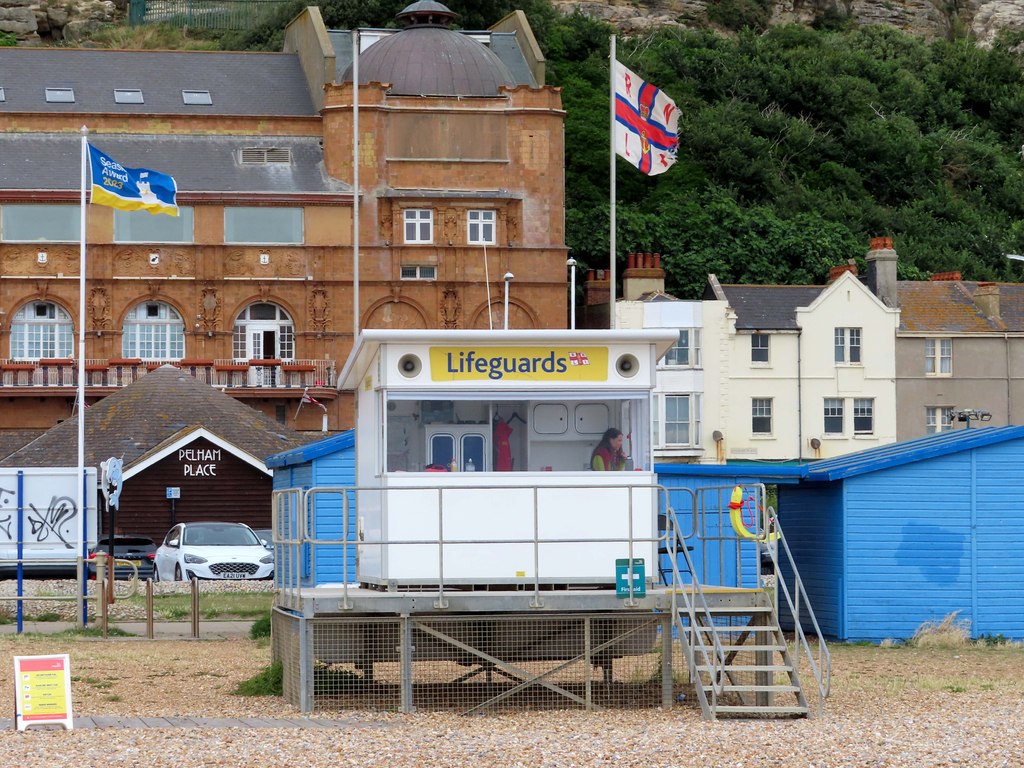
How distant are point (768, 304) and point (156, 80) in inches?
1001

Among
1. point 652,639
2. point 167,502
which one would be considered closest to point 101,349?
point 167,502

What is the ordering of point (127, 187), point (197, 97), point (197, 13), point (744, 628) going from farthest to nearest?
point (197, 13)
point (197, 97)
point (127, 187)
point (744, 628)

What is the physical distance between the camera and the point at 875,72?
95125 mm

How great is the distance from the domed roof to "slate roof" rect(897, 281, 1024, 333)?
16.8 meters

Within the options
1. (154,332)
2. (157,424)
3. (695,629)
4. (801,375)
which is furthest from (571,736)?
(154,332)

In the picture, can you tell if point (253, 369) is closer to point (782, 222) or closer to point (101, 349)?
point (101, 349)

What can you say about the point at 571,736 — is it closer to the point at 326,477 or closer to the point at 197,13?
the point at 326,477

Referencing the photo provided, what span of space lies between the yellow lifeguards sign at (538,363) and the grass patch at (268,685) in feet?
12.9

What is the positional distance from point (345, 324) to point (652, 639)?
5140cm

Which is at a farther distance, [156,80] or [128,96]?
[156,80]

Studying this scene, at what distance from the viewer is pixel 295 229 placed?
67875mm

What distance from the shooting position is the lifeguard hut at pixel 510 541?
658 inches

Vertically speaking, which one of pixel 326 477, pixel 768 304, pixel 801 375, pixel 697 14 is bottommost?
pixel 326 477

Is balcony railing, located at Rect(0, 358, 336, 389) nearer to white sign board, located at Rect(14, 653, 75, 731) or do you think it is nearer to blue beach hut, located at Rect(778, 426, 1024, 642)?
blue beach hut, located at Rect(778, 426, 1024, 642)
